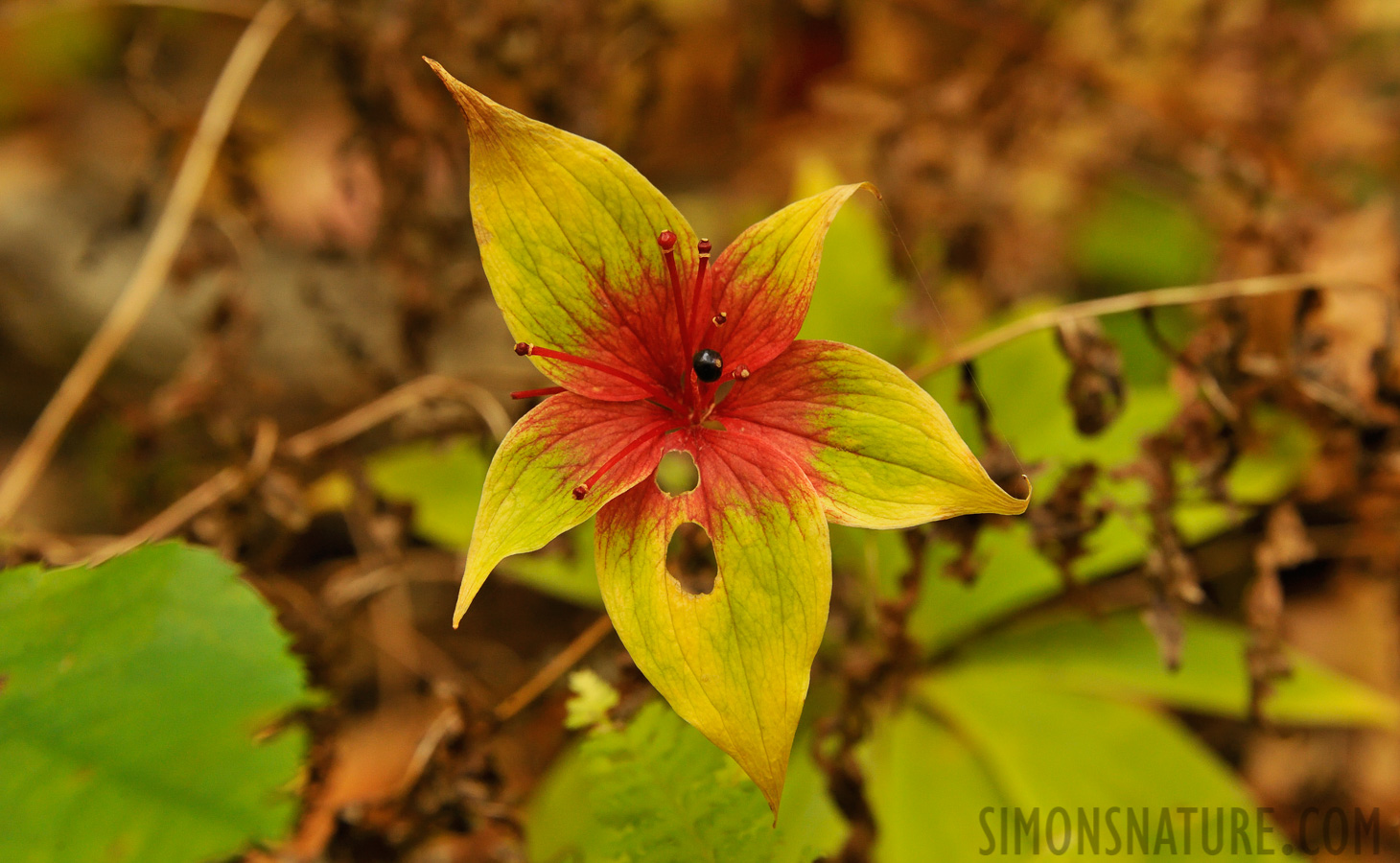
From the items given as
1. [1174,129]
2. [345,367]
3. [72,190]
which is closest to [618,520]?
[345,367]

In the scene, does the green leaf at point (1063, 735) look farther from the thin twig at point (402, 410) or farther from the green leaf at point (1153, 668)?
the thin twig at point (402, 410)

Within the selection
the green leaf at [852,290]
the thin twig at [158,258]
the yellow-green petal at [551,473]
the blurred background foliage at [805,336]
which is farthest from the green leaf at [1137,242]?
the thin twig at [158,258]

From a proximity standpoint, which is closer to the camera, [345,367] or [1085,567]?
[1085,567]

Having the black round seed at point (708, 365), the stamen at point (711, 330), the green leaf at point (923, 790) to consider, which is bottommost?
the green leaf at point (923, 790)

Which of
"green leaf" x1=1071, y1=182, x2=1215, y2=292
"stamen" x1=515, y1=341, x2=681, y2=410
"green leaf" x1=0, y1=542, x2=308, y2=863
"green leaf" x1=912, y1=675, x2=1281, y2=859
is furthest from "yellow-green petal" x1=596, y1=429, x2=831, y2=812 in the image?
"green leaf" x1=1071, y1=182, x2=1215, y2=292

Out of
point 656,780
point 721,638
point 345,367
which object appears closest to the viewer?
point 721,638

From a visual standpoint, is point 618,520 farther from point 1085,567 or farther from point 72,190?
point 72,190
